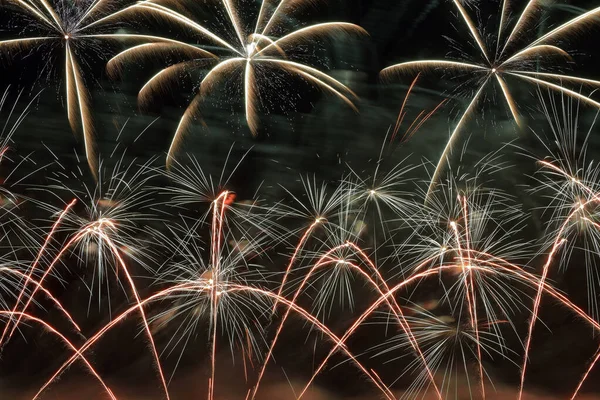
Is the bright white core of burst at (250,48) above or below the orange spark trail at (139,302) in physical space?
above

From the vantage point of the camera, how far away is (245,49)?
280 inches

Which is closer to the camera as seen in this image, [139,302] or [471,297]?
[139,302]

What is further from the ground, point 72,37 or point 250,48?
point 72,37

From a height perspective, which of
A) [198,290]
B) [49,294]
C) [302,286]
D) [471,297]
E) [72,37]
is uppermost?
[72,37]

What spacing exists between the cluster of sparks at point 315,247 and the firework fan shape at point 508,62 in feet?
0.07

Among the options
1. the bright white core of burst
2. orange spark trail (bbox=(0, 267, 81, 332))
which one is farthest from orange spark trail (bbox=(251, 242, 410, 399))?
the bright white core of burst

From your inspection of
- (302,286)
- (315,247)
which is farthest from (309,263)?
(302,286)

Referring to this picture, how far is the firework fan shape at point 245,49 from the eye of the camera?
23.4ft

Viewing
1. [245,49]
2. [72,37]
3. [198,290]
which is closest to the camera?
[245,49]

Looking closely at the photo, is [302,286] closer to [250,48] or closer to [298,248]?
[298,248]

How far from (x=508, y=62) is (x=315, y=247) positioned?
370cm

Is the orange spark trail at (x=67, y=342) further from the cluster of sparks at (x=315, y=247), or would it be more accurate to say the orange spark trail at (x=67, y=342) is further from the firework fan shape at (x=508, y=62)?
the firework fan shape at (x=508, y=62)

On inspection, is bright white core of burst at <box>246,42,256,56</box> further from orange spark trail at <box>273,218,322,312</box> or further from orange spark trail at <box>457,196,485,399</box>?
orange spark trail at <box>457,196,485,399</box>

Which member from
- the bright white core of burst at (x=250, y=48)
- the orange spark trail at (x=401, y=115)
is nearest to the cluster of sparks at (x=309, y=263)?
the orange spark trail at (x=401, y=115)
